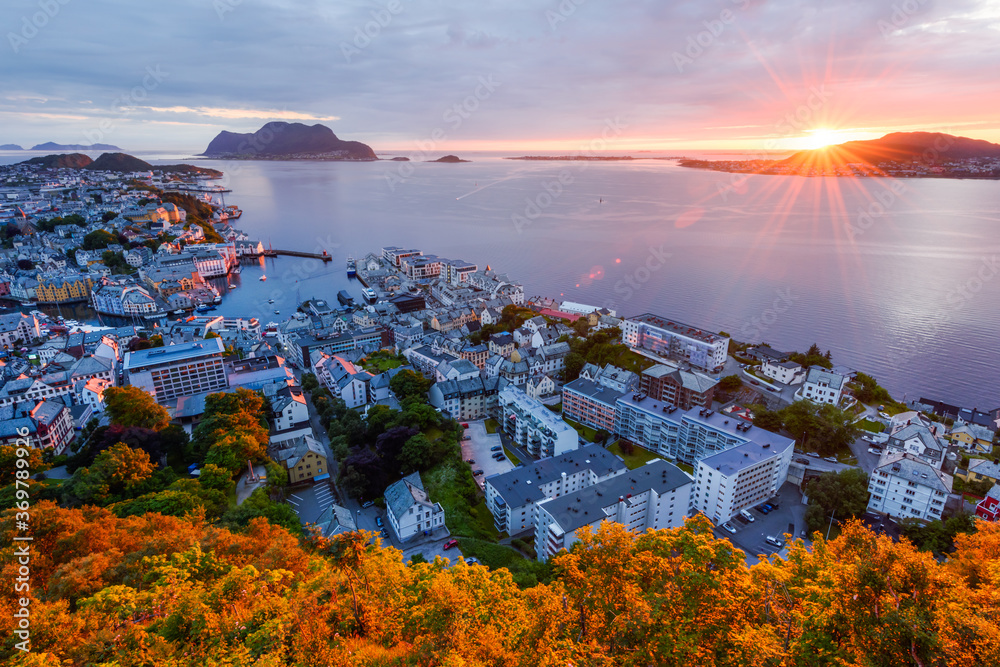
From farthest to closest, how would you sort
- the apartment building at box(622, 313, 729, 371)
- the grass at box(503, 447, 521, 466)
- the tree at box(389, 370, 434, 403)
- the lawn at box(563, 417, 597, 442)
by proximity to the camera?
the apartment building at box(622, 313, 729, 371)
the tree at box(389, 370, 434, 403)
the lawn at box(563, 417, 597, 442)
the grass at box(503, 447, 521, 466)

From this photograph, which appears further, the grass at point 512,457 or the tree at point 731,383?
the tree at point 731,383

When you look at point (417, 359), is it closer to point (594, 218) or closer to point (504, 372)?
point (504, 372)

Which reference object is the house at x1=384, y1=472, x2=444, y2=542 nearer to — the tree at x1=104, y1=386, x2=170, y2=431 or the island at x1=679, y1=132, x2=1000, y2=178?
the tree at x1=104, y1=386, x2=170, y2=431

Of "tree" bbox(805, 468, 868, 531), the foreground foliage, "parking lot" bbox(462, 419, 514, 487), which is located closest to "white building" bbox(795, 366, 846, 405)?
"tree" bbox(805, 468, 868, 531)

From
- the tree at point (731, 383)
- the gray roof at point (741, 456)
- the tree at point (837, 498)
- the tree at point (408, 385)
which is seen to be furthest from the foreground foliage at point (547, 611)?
the tree at point (731, 383)

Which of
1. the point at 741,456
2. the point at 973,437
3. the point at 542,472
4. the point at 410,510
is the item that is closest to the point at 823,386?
the point at 973,437

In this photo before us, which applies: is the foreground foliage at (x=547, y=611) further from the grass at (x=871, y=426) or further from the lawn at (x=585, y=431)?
the grass at (x=871, y=426)

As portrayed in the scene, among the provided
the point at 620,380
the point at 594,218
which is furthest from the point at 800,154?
the point at 620,380
